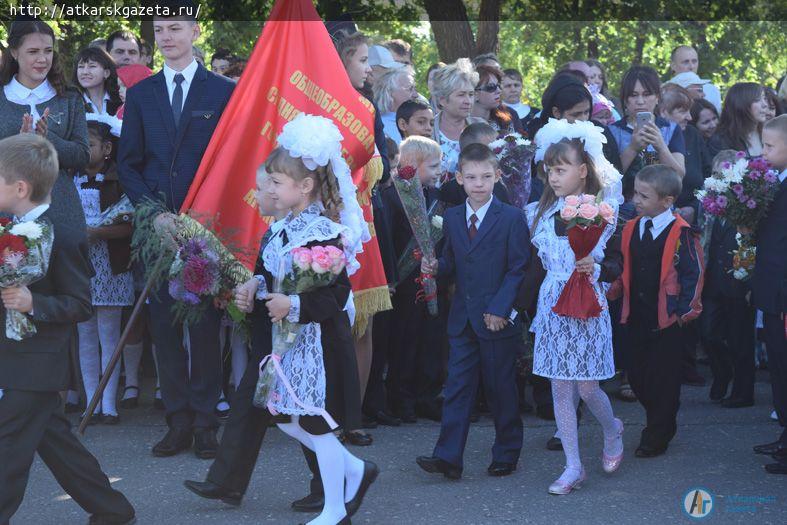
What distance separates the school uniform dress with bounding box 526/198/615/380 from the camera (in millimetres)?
6090

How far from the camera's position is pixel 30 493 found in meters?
5.84

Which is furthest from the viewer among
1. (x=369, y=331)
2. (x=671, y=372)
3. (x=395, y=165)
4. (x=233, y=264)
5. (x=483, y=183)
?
(x=395, y=165)

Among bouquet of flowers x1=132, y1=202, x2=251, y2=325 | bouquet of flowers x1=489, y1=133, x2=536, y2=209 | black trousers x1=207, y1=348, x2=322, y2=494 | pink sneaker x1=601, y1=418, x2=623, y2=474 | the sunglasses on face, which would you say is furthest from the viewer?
the sunglasses on face

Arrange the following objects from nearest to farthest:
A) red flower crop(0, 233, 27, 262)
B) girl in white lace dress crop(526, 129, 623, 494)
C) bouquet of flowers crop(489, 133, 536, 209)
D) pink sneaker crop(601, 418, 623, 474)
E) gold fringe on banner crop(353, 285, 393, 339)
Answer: red flower crop(0, 233, 27, 262) → girl in white lace dress crop(526, 129, 623, 494) → pink sneaker crop(601, 418, 623, 474) → gold fringe on banner crop(353, 285, 393, 339) → bouquet of flowers crop(489, 133, 536, 209)

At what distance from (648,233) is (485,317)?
133cm

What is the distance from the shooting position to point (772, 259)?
640 centimetres

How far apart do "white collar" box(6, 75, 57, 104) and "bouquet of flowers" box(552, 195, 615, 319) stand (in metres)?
3.11

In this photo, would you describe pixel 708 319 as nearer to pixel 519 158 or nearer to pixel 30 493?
pixel 519 158

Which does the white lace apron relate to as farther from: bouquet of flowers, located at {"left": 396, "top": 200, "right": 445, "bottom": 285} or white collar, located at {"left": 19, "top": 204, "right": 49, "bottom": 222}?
bouquet of flowers, located at {"left": 396, "top": 200, "right": 445, "bottom": 285}

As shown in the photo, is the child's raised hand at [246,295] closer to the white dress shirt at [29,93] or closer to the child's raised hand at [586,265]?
the child's raised hand at [586,265]

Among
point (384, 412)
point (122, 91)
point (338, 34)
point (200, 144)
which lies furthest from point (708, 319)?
point (122, 91)

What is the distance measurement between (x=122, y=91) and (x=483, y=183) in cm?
330

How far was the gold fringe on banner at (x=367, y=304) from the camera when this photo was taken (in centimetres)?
685

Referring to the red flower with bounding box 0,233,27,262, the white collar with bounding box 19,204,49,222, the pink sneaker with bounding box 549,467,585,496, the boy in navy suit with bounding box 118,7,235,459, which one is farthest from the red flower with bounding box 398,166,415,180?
the red flower with bounding box 0,233,27,262
